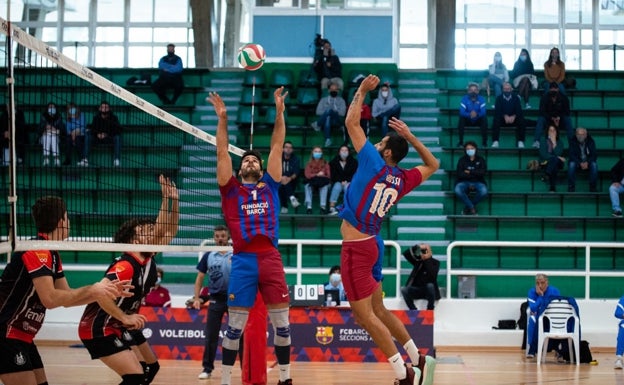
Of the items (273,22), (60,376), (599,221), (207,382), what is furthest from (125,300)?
(273,22)

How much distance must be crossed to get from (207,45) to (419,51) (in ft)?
23.3

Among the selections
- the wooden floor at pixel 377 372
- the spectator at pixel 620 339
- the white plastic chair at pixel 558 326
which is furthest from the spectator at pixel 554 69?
the spectator at pixel 620 339

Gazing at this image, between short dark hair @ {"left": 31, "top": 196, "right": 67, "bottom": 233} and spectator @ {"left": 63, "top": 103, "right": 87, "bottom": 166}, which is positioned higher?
spectator @ {"left": 63, "top": 103, "right": 87, "bottom": 166}

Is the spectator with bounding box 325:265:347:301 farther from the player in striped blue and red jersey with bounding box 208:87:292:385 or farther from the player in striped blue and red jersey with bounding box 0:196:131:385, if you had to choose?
A: the player in striped blue and red jersey with bounding box 0:196:131:385

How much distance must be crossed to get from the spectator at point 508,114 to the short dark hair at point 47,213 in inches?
684

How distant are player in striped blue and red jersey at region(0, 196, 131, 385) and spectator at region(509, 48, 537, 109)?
1920 cm

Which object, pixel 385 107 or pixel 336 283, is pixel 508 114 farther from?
pixel 336 283

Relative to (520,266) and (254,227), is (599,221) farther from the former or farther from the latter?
(254,227)

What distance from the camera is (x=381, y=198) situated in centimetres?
931

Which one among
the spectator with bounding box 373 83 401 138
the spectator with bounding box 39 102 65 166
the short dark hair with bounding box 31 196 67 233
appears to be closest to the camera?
the short dark hair with bounding box 31 196 67 233

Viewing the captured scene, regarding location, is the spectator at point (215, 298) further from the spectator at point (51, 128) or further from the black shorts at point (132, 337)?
the black shorts at point (132, 337)

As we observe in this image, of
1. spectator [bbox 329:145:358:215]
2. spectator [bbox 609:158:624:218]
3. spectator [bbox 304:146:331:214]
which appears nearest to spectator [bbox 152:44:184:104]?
spectator [bbox 304:146:331:214]

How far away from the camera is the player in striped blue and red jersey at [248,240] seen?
8852 millimetres

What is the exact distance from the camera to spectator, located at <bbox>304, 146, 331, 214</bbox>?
2153cm
